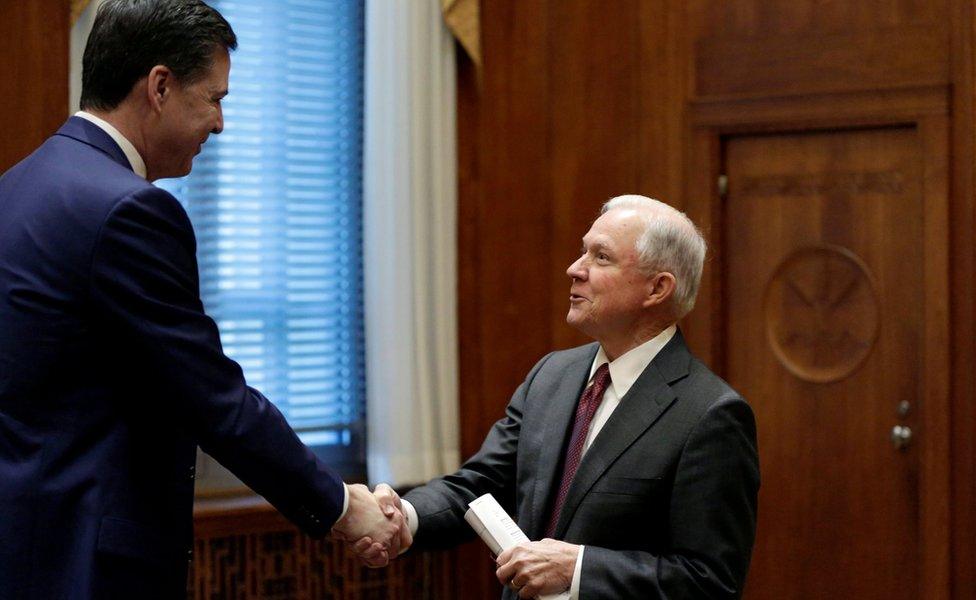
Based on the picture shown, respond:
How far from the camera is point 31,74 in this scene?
12.4 ft

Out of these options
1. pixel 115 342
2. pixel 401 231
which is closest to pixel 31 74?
pixel 401 231

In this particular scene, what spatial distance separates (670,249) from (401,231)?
2.22m

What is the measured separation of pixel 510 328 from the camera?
4777 mm

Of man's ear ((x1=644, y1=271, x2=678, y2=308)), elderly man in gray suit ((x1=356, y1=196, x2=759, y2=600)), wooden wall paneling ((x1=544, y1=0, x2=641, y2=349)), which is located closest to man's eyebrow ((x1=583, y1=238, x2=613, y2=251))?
elderly man in gray suit ((x1=356, y1=196, x2=759, y2=600))

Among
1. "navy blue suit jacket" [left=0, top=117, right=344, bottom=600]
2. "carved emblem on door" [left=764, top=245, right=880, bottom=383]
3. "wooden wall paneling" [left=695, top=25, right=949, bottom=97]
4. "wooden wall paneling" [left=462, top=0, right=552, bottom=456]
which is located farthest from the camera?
"wooden wall paneling" [left=462, top=0, right=552, bottom=456]

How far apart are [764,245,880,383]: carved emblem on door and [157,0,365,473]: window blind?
5.51 ft

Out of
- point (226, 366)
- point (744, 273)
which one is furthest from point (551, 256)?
point (226, 366)

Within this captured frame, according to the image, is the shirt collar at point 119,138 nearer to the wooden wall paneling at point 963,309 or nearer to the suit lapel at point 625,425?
the suit lapel at point 625,425

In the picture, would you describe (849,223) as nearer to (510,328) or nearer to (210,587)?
(510,328)

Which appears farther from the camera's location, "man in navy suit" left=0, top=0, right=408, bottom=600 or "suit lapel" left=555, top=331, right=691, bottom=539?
"suit lapel" left=555, top=331, right=691, bottom=539

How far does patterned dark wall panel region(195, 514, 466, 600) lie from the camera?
4.12 metres

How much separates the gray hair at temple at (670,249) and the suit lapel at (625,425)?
0.57ft

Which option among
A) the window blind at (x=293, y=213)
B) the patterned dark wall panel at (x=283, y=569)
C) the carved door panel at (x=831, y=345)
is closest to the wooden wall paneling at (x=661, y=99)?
the carved door panel at (x=831, y=345)

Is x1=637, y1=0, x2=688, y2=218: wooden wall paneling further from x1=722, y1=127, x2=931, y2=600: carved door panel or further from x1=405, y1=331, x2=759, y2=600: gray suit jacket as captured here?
x1=405, y1=331, x2=759, y2=600: gray suit jacket
